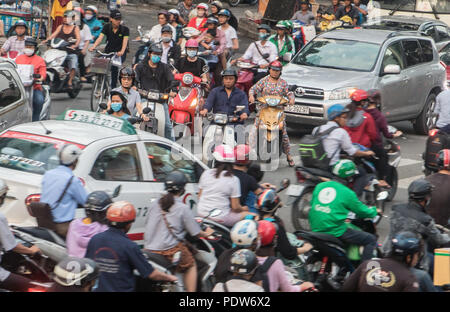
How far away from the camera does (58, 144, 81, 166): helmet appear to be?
7.94m

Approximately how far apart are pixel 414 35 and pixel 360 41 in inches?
64.8

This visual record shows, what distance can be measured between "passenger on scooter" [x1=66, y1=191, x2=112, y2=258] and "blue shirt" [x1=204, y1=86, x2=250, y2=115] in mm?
6126

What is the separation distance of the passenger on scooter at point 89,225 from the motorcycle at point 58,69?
10.4 metres

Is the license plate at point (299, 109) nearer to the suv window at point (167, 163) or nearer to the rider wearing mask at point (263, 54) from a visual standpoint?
the rider wearing mask at point (263, 54)

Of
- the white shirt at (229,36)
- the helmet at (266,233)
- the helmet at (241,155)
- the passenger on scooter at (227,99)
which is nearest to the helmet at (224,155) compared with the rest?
the helmet at (241,155)

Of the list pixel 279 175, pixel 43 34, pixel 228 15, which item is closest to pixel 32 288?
pixel 279 175

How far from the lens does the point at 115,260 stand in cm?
648

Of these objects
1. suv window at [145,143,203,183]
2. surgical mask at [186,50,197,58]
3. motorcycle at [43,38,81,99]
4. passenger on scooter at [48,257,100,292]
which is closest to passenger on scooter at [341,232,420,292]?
passenger on scooter at [48,257,100,292]

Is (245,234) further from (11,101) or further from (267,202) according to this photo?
(11,101)

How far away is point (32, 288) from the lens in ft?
21.5

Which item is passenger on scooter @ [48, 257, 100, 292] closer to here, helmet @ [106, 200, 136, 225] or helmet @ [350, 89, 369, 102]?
helmet @ [106, 200, 136, 225]

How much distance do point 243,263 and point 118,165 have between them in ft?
10.2

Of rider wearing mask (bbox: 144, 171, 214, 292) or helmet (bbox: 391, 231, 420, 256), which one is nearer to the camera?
helmet (bbox: 391, 231, 420, 256)

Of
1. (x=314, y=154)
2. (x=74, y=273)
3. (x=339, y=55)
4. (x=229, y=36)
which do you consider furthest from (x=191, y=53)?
(x=74, y=273)
